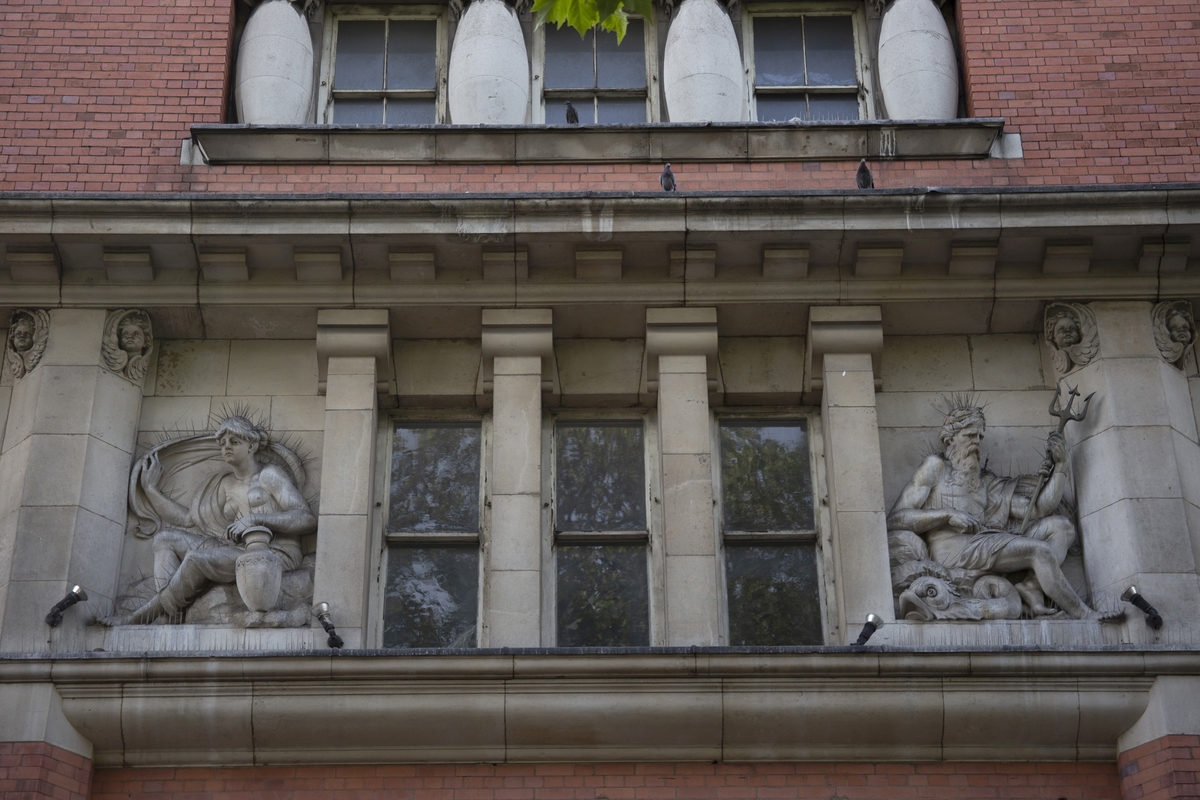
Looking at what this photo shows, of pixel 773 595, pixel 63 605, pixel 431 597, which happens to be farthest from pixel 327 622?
pixel 773 595

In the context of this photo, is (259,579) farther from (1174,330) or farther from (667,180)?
(1174,330)

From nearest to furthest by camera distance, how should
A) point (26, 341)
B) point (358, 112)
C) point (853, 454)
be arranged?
1. point (853, 454)
2. point (26, 341)
3. point (358, 112)

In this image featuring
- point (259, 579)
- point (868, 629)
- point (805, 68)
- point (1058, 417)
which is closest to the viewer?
point (868, 629)

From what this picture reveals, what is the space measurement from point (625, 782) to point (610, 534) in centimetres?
201

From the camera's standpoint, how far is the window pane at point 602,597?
12.7 m

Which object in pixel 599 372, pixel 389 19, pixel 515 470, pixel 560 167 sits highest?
pixel 389 19

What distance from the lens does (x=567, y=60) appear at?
1501 cm

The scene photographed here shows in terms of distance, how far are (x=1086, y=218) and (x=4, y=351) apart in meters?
8.08

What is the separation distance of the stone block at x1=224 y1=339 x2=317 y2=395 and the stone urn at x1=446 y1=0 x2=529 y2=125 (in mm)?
2348

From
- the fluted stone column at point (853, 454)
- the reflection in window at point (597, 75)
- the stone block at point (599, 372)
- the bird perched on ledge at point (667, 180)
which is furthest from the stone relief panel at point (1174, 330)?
the reflection in window at point (597, 75)

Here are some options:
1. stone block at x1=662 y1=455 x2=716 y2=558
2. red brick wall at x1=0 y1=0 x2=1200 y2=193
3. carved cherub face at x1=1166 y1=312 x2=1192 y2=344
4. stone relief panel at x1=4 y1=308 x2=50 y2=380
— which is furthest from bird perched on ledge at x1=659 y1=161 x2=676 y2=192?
stone relief panel at x1=4 y1=308 x2=50 y2=380

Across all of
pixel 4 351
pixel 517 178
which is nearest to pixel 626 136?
pixel 517 178

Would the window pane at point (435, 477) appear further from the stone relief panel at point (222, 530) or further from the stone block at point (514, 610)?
the stone block at point (514, 610)

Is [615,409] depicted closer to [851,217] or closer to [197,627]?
[851,217]
